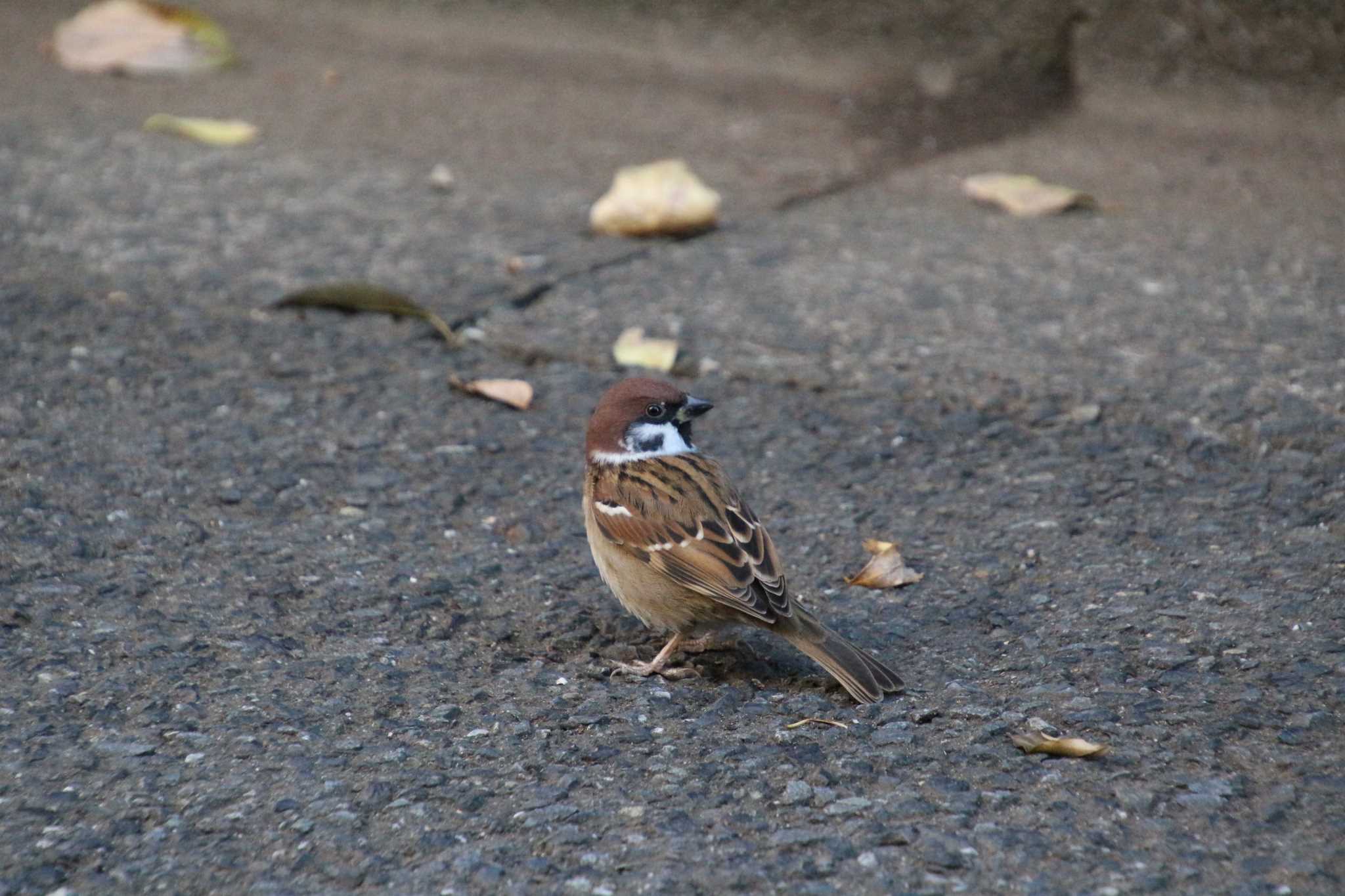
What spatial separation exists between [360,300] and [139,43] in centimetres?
300

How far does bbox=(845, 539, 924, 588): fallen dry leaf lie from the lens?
370 centimetres

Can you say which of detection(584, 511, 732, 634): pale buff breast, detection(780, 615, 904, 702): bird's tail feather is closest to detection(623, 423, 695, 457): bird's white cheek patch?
detection(584, 511, 732, 634): pale buff breast

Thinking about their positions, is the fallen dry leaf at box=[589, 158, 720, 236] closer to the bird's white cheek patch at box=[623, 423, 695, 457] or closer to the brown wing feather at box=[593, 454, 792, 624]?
the bird's white cheek patch at box=[623, 423, 695, 457]

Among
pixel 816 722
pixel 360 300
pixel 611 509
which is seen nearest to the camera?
pixel 816 722

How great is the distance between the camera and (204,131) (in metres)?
6.53

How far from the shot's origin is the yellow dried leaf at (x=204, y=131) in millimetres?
6527

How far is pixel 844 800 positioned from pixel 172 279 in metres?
3.46

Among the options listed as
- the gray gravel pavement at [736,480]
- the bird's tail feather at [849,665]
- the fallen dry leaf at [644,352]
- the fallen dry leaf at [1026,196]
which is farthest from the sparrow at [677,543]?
the fallen dry leaf at [1026,196]

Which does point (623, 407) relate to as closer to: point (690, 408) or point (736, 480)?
point (690, 408)

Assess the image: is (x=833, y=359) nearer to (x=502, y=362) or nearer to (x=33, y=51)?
(x=502, y=362)

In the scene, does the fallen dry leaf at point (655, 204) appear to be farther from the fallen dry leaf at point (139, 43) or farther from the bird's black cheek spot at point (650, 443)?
the fallen dry leaf at point (139, 43)

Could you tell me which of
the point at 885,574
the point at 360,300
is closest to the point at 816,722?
the point at 885,574

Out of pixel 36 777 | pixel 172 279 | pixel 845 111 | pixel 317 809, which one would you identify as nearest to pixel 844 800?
pixel 317 809

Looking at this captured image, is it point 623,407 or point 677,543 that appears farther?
point 623,407
